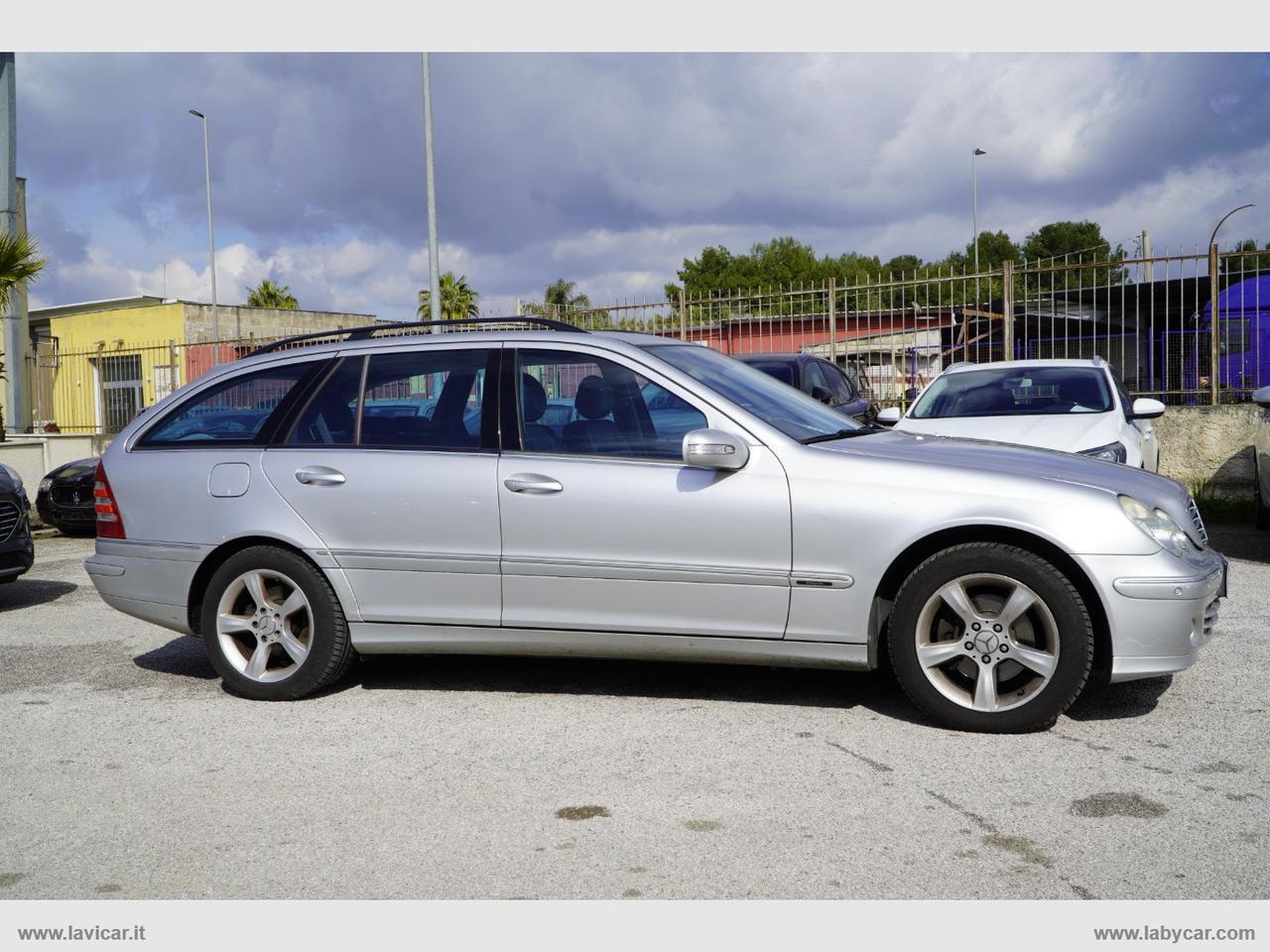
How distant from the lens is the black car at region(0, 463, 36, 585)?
325 inches

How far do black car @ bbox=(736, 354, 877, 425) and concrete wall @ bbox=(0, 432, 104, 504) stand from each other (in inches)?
367

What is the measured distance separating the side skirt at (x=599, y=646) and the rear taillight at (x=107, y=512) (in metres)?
1.37

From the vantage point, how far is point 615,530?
4.84 m

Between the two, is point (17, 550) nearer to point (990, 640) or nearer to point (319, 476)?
point (319, 476)

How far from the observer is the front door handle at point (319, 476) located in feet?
17.3

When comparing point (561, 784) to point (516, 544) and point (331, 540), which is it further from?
point (331, 540)

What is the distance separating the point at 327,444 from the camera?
5410 mm

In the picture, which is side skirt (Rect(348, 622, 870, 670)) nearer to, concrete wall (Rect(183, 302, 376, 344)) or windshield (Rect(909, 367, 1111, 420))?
windshield (Rect(909, 367, 1111, 420))

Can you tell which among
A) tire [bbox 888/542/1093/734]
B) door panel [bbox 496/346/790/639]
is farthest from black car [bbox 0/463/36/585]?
tire [bbox 888/542/1093/734]

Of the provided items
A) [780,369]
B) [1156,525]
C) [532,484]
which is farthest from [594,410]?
[780,369]

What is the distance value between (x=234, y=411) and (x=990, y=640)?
362cm

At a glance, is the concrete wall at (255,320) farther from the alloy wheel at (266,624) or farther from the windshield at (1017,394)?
the alloy wheel at (266,624)
